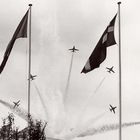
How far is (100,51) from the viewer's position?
2319 inches

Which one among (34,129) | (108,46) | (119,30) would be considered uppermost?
(119,30)

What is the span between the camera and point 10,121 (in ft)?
286

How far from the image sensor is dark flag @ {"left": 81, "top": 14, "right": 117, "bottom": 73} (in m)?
58.3

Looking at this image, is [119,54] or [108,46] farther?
[119,54]

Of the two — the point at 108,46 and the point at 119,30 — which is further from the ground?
the point at 119,30

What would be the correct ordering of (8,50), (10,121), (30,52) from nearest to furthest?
(8,50), (30,52), (10,121)

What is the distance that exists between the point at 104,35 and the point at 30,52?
13.7 m

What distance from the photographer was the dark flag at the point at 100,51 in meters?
58.3

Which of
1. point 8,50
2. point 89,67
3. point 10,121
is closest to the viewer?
point 89,67

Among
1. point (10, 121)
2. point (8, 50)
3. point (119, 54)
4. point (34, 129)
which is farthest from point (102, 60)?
point (10, 121)

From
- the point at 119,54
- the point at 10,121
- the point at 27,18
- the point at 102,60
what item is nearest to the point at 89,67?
the point at 102,60

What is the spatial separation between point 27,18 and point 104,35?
38.4ft

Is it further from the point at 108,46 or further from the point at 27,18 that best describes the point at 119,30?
the point at 27,18

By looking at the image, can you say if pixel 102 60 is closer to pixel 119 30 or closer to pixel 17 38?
pixel 119 30
